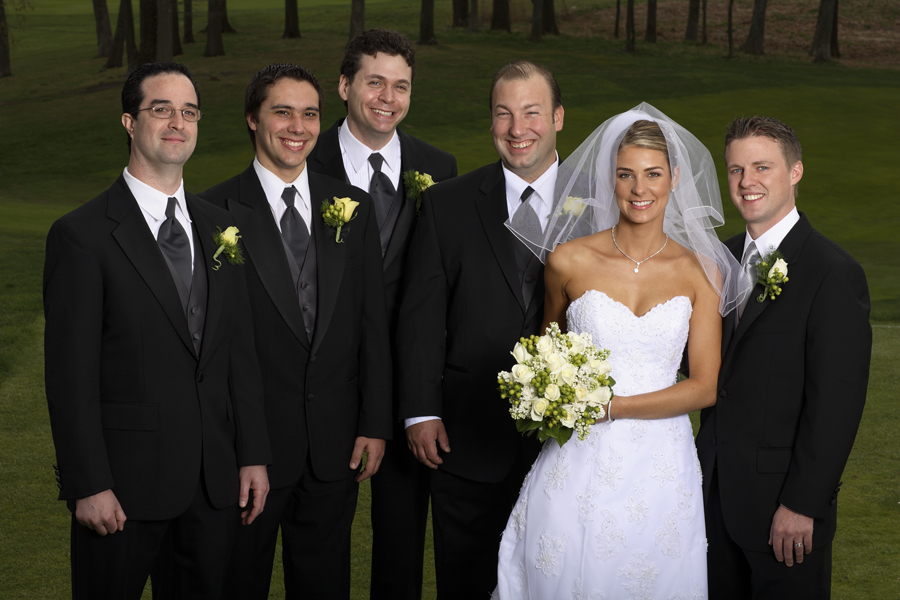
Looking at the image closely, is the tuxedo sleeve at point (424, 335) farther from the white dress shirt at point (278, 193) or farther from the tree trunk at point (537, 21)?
the tree trunk at point (537, 21)

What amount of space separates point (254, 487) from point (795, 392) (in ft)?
7.53

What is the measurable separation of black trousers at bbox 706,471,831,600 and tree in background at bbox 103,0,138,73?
27998mm

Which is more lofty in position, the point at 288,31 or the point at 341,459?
the point at 288,31

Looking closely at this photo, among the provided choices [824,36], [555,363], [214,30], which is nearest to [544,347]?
[555,363]

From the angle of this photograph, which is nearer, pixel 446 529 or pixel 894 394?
pixel 446 529

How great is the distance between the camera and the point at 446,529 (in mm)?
4230

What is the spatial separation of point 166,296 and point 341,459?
4.12ft

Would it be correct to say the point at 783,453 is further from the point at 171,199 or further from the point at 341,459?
the point at 171,199

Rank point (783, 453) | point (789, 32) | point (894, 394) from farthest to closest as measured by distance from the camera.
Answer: point (789, 32) < point (894, 394) < point (783, 453)

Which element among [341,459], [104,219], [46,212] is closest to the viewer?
[104,219]

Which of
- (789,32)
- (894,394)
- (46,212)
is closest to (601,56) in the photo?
(789,32)

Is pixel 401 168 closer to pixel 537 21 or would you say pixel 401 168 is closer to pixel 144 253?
pixel 144 253

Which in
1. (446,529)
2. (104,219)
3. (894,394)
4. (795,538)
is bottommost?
(894,394)

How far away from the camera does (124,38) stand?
32469 millimetres
